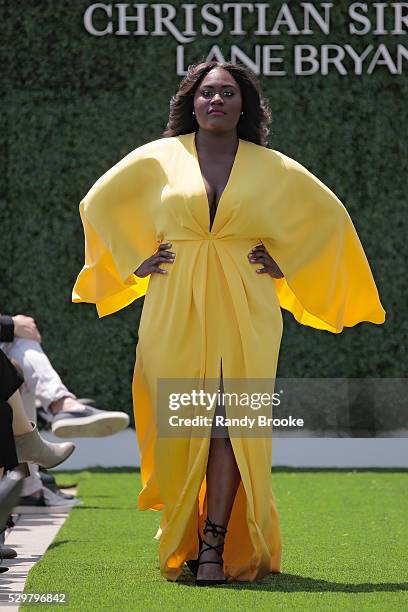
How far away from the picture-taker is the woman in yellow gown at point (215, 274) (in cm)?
576

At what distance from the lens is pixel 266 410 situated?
228 inches

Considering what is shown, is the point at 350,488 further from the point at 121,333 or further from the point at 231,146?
the point at 231,146

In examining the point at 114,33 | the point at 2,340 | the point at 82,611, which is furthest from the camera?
the point at 114,33

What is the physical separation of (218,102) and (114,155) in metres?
5.03

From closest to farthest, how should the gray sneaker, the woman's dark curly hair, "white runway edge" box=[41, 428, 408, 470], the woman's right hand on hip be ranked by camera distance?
the woman's right hand on hip, the woman's dark curly hair, the gray sneaker, "white runway edge" box=[41, 428, 408, 470]

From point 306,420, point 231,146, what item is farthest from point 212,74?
point 306,420

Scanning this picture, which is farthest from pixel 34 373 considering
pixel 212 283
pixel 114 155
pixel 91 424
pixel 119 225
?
pixel 114 155

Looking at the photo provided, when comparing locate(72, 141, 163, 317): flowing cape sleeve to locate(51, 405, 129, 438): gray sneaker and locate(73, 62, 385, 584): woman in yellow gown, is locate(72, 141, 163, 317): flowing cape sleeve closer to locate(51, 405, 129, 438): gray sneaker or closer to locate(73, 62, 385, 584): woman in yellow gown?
locate(73, 62, 385, 584): woman in yellow gown

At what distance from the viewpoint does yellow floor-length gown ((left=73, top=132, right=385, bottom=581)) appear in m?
5.78

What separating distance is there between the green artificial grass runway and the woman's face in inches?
71.9

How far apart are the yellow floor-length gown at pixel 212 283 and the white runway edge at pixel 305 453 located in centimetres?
518

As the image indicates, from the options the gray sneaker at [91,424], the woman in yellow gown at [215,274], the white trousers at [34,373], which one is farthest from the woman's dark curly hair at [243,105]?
the white trousers at [34,373]

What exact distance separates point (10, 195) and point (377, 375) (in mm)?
3067

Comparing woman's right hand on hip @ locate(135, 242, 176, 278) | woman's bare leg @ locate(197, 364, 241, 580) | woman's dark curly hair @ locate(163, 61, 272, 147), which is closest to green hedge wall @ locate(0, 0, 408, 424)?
woman's dark curly hair @ locate(163, 61, 272, 147)
